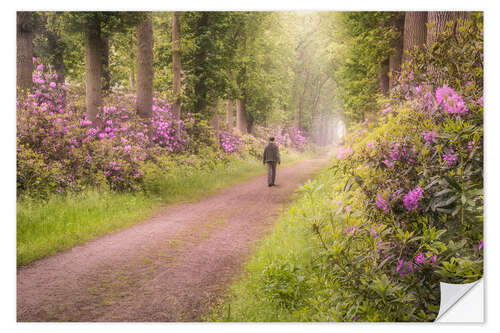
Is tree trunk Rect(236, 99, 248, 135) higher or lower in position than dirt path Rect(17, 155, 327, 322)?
higher

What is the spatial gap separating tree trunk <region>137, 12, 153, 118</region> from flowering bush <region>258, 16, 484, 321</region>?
4786mm

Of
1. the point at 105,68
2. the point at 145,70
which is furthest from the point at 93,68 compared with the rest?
the point at 145,70

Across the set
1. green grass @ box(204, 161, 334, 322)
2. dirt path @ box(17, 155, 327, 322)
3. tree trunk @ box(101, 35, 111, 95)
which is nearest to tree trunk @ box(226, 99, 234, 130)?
tree trunk @ box(101, 35, 111, 95)

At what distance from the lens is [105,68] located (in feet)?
20.3

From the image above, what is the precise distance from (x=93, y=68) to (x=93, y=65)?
0.17 feet

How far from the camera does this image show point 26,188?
462 centimetres

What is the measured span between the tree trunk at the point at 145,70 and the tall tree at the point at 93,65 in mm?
888

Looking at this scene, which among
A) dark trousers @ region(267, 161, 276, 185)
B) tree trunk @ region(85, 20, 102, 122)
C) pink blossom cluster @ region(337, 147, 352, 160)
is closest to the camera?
pink blossom cluster @ region(337, 147, 352, 160)

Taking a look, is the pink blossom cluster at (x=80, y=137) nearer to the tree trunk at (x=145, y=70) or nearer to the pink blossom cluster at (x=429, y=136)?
the tree trunk at (x=145, y=70)

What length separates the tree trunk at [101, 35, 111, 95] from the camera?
5.70 m

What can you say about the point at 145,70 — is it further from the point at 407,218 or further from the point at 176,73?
the point at 407,218

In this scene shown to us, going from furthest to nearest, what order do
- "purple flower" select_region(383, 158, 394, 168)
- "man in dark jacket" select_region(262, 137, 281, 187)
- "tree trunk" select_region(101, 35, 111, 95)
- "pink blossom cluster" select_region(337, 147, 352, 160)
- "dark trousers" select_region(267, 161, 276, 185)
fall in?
"dark trousers" select_region(267, 161, 276, 185) < "man in dark jacket" select_region(262, 137, 281, 187) < "tree trunk" select_region(101, 35, 111, 95) < "pink blossom cluster" select_region(337, 147, 352, 160) < "purple flower" select_region(383, 158, 394, 168)

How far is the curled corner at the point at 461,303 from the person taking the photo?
3211 mm

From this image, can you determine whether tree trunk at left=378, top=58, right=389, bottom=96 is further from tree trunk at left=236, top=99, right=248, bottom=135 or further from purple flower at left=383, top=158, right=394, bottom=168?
purple flower at left=383, top=158, right=394, bottom=168
